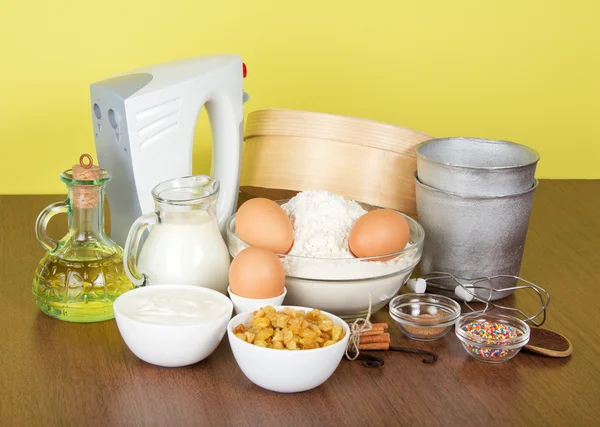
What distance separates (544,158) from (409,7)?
558 millimetres

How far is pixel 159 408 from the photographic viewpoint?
101 cm

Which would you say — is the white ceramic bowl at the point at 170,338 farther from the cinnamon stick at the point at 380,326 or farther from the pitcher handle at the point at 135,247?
the cinnamon stick at the point at 380,326

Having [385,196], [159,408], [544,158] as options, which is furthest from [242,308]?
[544,158]

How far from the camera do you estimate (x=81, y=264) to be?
121 cm

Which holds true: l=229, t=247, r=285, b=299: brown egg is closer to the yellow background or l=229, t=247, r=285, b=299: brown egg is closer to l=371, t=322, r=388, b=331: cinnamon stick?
l=371, t=322, r=388, b=331: cinnamon stick

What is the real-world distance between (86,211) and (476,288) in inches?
22.1

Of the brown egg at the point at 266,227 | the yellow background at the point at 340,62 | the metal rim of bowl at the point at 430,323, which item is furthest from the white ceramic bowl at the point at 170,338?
the yellow background at the point at 340,62

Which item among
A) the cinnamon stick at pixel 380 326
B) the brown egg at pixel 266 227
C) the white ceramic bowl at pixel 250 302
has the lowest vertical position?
the cinnamon stick at pixel 380 326

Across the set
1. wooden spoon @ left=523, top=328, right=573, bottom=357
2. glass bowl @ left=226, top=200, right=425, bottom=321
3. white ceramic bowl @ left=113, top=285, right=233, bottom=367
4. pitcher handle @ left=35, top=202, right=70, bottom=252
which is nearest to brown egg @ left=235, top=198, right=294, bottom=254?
glass bowl @ left=226, top=200, right=425, bottom=321

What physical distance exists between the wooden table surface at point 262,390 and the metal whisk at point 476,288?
35 millimetres

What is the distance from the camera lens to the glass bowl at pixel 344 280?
1176mm

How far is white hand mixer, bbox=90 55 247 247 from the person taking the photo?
1.26 metres

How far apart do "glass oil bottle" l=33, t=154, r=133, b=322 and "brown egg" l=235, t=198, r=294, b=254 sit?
A: 176mm

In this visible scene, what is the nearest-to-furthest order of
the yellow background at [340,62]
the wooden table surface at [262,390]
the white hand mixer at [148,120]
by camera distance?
the wooden table surface at [262,390]
the white hand mixer at [148,120]
the yellow background at [340,62]
